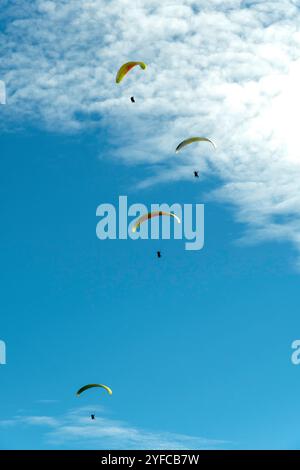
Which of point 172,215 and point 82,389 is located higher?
point 172,215

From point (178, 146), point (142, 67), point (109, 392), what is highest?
point (142, 67)

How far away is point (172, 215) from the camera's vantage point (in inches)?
2090
